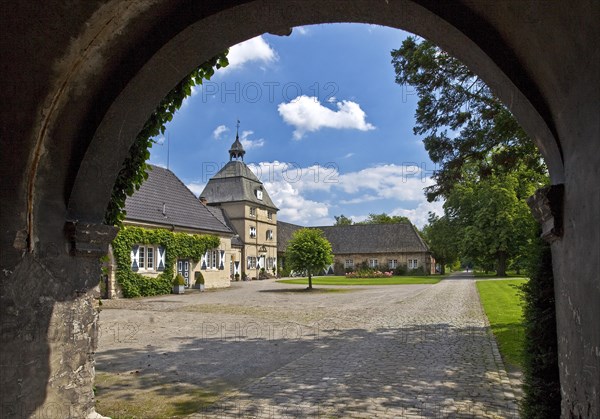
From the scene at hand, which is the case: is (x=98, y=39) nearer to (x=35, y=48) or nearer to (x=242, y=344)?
(x=35, y=48)

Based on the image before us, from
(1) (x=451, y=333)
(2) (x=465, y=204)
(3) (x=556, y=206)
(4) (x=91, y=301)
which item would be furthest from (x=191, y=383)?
(2) (x=465, y=204)

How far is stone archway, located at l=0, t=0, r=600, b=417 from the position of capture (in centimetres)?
249

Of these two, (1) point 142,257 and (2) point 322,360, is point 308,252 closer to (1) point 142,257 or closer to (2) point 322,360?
(1) point 142,257

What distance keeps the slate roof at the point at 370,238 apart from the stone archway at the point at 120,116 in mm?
49957

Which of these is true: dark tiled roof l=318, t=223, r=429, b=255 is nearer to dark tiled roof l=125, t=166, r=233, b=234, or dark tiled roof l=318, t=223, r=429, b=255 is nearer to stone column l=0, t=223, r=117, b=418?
dark tiled roof l=125, t=166, r=233, b=234

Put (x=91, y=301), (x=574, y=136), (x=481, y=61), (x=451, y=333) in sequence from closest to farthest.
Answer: (x=574, y=136)
(x=481, y=61)
(x=91, y=301)
(x=451, y=333)

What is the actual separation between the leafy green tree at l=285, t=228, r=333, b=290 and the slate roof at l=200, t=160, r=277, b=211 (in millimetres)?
19818

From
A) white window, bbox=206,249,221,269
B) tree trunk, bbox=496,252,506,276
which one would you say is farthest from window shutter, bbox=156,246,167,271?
tree trunk, bbox=496,252,506,276

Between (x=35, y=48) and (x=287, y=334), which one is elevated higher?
(x=35, y=48)

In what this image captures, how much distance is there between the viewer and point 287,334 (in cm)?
1129

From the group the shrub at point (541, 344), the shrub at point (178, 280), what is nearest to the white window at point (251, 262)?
the shrub at point (178, 280)

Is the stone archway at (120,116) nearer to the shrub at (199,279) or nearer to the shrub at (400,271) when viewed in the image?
the shrub at (199,279)

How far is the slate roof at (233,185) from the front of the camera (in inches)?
1832

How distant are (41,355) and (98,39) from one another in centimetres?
252
